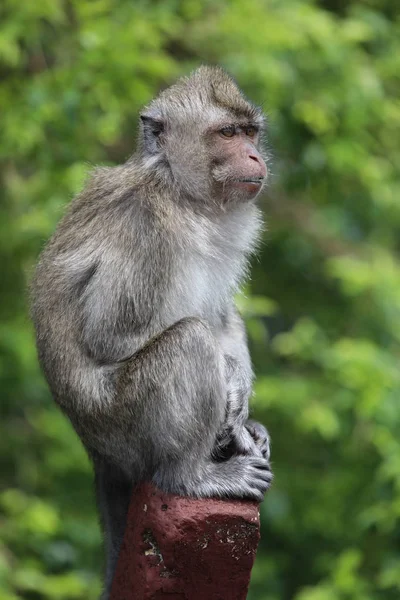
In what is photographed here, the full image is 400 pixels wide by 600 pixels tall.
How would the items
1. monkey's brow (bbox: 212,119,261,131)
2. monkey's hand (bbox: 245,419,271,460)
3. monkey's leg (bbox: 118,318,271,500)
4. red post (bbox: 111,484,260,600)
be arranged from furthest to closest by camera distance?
monkey's brow (bbox: 212,119,261,131)
monkey's hand (bbox: 245,419,271,460)
monkey's leg (bbox: 118,318,271,500)
red post (bbox: 111,484,260,600)

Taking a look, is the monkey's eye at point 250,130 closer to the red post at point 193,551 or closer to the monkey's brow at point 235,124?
the monkey's brow at point 235,124

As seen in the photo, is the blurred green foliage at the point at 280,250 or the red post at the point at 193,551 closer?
the red post at the point at 193,551

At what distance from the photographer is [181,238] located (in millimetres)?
4359

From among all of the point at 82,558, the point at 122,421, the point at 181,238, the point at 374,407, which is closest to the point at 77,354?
the point at 122,421

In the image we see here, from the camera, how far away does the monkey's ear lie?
4.66 m

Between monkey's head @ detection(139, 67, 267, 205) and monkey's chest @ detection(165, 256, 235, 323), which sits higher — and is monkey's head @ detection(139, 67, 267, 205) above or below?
above

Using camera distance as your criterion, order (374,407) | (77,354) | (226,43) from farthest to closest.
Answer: (226,43) → (374,407) → (77,354)

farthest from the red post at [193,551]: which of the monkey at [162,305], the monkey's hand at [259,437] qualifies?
the monkey's hand at [259,437]

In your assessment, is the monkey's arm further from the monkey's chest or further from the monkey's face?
the monkey's face

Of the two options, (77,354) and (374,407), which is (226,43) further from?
(77,354)

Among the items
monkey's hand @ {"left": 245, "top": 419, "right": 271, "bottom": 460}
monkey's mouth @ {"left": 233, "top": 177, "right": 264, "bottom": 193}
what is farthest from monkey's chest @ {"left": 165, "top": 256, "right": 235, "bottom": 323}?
monkey's hand @ {"left": 245, "top": 419, "right": 271, "bottom": 460}

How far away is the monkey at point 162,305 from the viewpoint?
4.12 metres

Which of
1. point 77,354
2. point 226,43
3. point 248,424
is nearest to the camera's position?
point 77,354

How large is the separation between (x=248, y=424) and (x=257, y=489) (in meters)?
0.58
